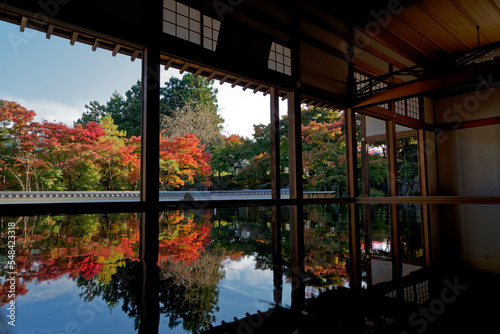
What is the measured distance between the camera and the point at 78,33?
8.98 ft

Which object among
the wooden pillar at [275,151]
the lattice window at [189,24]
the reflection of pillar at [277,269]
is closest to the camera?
the reflection of pillar at [277,269]

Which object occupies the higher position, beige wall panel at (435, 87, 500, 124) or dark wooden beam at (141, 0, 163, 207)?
beige wall panel at (435, 87, 500, 124)

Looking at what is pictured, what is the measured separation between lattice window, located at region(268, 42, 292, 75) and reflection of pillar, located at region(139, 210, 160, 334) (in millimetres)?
2950

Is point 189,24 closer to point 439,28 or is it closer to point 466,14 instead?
point 466,14

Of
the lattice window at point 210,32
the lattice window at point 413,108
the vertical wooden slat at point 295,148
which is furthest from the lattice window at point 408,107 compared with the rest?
the lattice window at point 210,32

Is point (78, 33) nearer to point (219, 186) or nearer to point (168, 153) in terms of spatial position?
point (168, 153)

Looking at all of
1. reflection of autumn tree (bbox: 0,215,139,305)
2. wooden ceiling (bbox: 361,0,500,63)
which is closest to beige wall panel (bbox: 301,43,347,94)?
wooden ceiling (bbox: 361,0,500,63)

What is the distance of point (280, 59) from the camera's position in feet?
14.5

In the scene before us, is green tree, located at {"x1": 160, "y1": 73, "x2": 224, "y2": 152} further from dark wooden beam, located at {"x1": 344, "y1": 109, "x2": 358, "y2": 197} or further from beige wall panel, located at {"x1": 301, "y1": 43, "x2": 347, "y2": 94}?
dark wooden beam, located at {"x1": 344, "y1": 109, "x2": 358, "y2": 197}

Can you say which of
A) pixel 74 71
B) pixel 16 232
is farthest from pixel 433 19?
pixel 74 71

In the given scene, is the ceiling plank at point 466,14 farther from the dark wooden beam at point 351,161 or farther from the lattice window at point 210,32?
the lattice window at point 210,32

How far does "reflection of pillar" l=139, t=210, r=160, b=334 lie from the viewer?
1.31m

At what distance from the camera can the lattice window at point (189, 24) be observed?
126 inches

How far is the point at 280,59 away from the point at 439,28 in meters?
3.71
